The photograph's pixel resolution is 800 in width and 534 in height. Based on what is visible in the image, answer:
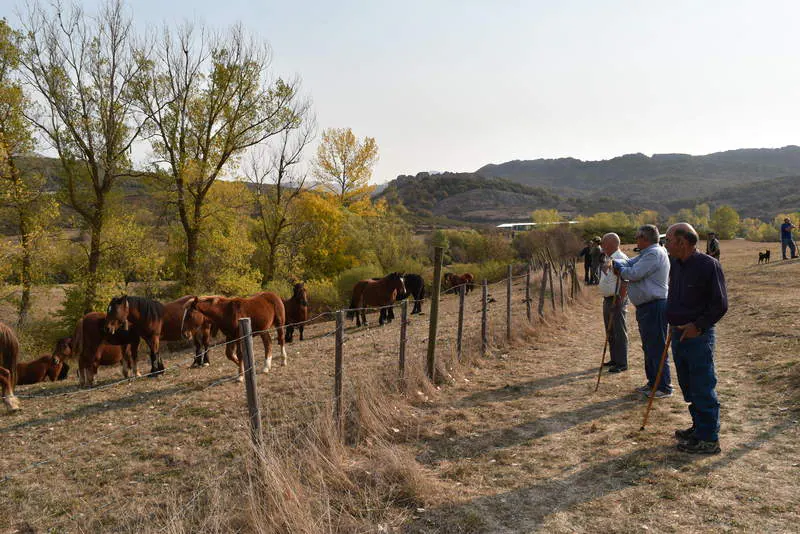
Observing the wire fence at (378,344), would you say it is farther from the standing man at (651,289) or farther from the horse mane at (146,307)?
the standing man at (651,289)

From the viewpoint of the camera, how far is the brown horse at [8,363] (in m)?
7.90

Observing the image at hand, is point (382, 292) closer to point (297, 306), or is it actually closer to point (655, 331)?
point (297, 306)

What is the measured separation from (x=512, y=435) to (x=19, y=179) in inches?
755

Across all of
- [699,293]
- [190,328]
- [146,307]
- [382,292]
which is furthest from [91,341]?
[699,293]

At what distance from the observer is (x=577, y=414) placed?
19.6 feet

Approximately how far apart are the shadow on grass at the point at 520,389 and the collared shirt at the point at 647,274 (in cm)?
186

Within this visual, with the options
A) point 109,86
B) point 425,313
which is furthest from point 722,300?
point 109,86

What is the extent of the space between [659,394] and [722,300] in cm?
226

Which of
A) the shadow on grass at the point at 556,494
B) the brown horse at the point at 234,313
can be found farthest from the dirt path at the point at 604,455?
the brown horse at the point at 234,313

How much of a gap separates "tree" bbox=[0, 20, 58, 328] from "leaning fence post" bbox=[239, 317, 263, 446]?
17674 millimetres

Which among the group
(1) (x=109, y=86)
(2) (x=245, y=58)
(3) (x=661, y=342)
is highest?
(2) (x=245, y=58)

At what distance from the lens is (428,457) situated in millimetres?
4973

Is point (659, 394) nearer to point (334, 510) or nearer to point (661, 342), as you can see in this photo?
point (661, 342)

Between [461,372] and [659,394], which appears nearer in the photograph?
[659,394]
